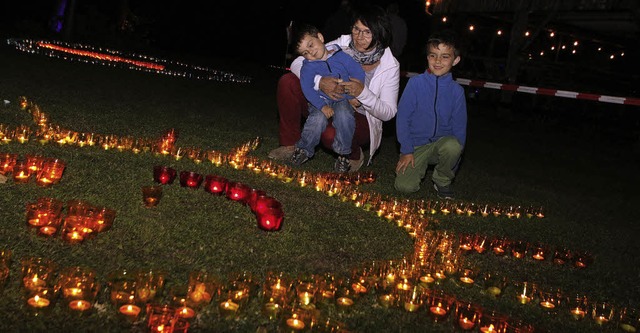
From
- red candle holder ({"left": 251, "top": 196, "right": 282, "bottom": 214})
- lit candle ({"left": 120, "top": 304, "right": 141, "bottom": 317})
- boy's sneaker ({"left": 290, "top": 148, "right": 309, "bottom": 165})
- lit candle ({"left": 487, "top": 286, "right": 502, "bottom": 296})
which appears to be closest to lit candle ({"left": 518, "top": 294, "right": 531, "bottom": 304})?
lit candle ({"left": 487, "top": 286, "right": 502, "bottom": 296})

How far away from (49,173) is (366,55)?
9.18 ft

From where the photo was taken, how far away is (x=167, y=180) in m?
4.46

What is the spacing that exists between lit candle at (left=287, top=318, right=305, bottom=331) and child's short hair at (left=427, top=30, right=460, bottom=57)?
344 centimetres

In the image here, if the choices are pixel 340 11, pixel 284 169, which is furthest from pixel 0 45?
pixel 284 169

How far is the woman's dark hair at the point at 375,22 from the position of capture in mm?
5352

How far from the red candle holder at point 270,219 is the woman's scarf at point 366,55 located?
221 cm

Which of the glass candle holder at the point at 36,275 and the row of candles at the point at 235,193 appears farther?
the row of candles at the point at 235,193

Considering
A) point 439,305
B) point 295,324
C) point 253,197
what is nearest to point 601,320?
point 439,305

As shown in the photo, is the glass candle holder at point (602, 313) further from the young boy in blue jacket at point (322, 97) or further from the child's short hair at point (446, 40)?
the young boy in blue jacket at point (322, 97)

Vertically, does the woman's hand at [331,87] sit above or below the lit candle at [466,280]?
above

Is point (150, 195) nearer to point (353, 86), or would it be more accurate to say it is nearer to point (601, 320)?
point (353, 86)

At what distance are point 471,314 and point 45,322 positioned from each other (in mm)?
1756

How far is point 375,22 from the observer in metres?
5.36

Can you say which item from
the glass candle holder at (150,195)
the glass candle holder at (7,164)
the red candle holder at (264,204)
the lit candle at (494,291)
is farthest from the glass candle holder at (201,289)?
the glass candle holder at (7,164)
